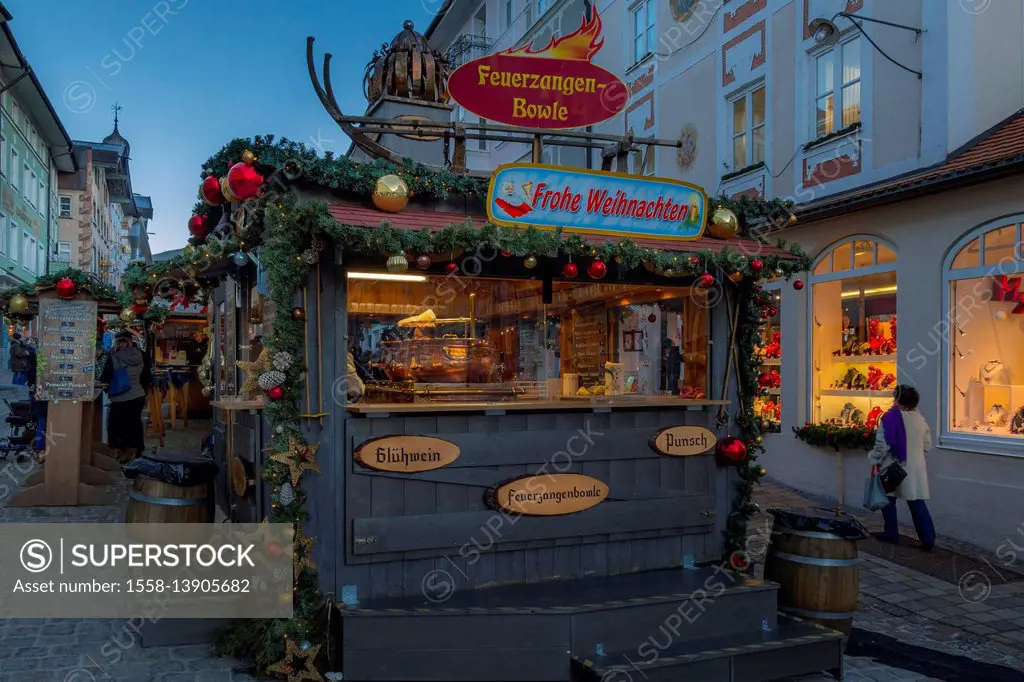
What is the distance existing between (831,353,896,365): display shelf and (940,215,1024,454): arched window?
42.7 inches

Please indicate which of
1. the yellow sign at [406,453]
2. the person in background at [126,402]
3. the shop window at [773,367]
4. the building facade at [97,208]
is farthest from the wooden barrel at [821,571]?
the building facade at [97,208]

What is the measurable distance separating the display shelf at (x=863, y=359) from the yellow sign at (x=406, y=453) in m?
6.64

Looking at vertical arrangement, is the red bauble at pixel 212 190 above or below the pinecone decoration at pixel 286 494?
above

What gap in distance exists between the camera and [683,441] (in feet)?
19.1

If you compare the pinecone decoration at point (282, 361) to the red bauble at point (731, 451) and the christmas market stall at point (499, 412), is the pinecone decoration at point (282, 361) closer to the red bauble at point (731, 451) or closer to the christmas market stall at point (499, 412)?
the christmas market stall at point (499, 412)

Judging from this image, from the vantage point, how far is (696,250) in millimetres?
5469

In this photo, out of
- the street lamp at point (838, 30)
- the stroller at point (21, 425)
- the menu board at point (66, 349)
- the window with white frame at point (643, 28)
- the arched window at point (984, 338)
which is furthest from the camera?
the window with white frame at point (643, 28)

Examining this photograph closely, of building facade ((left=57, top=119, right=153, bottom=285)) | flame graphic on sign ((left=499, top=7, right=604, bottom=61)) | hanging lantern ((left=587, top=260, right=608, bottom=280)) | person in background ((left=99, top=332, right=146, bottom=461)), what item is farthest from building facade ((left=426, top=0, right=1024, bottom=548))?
building facade ((left=57, top=119, right=153, bottom=285))

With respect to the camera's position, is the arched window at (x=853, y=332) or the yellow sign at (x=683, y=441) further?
the arched window at (x=853, y=332)

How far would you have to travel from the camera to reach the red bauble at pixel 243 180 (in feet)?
15.1

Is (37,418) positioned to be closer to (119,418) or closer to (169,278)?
(119,418)

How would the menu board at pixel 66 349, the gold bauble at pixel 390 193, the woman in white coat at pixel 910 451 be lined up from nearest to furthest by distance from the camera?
1. the gold bauble at pixel 390 193
2. the woman in white coat at pixel 910 451
3. the menu board at pixel 66 349

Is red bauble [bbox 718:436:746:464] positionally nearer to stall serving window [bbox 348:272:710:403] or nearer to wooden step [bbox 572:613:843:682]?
stall serving window [bbox 348:272:710:403]

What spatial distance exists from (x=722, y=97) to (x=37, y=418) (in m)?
11.4
